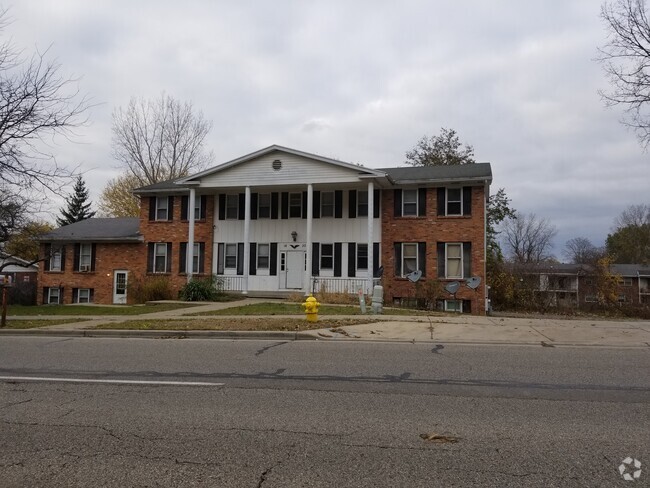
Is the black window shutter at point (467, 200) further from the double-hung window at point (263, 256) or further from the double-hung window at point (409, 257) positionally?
the double-hung window at point (263, 256)

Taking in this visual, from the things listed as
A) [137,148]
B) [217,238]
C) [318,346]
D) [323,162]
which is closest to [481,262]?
[323,162]

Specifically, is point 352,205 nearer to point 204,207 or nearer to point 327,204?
point 327,204

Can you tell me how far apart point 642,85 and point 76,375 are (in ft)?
61.6

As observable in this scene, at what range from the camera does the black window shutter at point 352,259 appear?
1013 inches

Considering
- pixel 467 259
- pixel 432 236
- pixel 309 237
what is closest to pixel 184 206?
pixel 309 237

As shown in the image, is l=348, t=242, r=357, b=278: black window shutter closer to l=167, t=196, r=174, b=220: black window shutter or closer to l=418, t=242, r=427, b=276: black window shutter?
l=418, t=242, r=427, b=276: black window shutter

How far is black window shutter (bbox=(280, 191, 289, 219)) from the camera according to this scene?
27203mm

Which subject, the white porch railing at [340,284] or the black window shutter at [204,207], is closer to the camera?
the white porch railing at [340,284]

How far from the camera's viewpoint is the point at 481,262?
24312 mm

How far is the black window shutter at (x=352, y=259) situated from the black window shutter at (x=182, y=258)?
348 inches

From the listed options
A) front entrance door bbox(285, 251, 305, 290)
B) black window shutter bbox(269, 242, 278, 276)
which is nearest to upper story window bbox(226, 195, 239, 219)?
black window shutter bbox(269, 242, 278, 276)

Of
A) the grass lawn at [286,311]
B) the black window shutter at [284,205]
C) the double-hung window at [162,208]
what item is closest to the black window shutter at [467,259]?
the grass lawn at [286,311]

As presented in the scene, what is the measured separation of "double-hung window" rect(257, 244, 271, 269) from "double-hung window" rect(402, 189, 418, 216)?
706 centimetres

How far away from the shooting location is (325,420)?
214 inches
